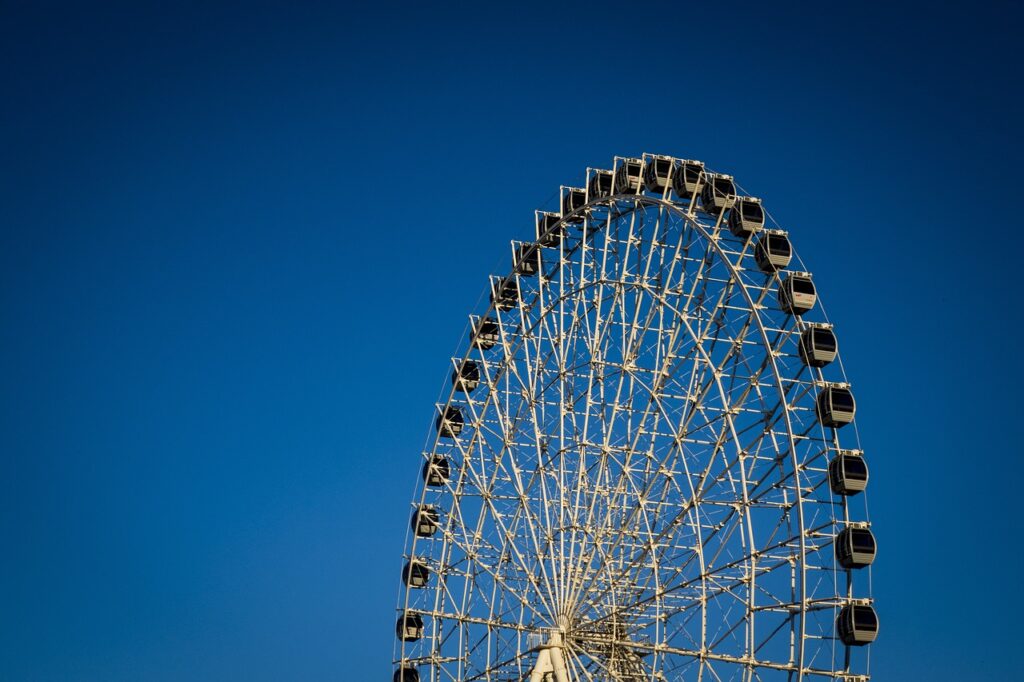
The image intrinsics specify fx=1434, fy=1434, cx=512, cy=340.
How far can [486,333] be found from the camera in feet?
146

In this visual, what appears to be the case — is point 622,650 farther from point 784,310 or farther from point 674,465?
point 784,310

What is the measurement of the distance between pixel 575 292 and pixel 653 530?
26.0 feet

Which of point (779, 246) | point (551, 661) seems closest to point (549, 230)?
point (779, 246)

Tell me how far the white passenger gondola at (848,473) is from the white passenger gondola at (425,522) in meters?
17.4

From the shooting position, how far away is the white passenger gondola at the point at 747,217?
34062mm

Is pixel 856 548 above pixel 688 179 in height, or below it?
below

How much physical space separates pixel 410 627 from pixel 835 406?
60.3 feet

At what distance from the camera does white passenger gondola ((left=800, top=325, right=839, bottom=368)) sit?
104ft

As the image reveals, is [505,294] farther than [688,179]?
Yes

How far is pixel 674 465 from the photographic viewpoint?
113 ft

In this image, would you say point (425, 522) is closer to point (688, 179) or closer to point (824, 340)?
point (688, 179)

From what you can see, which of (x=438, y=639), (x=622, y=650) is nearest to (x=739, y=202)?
(x=622, y=650)

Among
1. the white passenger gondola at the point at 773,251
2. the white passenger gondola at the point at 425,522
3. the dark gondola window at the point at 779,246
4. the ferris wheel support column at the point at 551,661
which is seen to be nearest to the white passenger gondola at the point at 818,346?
the white passenger gondola at the point at 773,251

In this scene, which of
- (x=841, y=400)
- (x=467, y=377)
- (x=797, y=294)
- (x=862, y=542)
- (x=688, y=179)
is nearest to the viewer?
(x=862, y=542)
